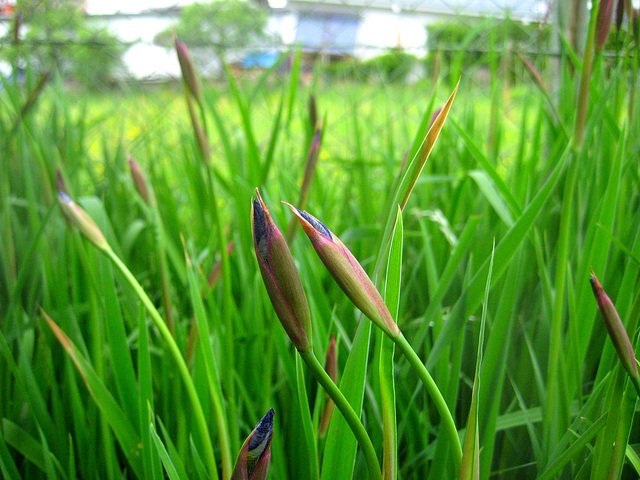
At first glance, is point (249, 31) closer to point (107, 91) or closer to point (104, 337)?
point (107, 91)

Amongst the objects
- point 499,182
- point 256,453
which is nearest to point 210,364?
point 256,453

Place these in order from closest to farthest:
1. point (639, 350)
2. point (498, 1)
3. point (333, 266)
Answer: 1. point (333, 266)
2. point (639, 350)
3. point (498, 1)

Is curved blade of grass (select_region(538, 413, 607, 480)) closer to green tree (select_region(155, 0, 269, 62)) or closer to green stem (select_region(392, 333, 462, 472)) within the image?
green stem (select_region(392, 333, 462, 472))

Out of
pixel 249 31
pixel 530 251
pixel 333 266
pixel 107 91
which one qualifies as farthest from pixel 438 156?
pixel 107 91

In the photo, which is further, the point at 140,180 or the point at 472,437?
the point at 140,180

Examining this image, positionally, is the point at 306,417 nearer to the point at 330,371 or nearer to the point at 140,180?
the point at 330,371
